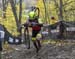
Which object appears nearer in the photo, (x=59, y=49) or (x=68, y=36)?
(x=59, y=49)

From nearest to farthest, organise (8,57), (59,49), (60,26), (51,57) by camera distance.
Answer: (51,57), (8,57), (59,49), (60,26)

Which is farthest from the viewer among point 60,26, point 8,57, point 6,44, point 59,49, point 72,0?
point 72,0

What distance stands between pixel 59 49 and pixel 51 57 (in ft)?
4.52

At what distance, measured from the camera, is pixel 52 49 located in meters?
10.0

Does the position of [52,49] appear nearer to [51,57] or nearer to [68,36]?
[51,57]

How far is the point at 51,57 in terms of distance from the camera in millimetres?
8641

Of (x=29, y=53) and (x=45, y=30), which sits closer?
(x=29, y=53)

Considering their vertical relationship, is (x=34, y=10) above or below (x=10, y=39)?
above

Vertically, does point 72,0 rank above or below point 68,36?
above

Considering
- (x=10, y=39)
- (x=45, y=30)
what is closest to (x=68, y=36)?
(x=45, y=30)

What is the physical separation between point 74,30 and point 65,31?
767 millimetres

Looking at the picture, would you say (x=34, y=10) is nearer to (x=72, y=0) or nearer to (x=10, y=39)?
(x=10, y=39)

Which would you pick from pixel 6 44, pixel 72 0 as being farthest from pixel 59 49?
pixel 72 0

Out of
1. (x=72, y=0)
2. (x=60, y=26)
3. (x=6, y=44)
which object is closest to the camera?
(x=6, y=44)
